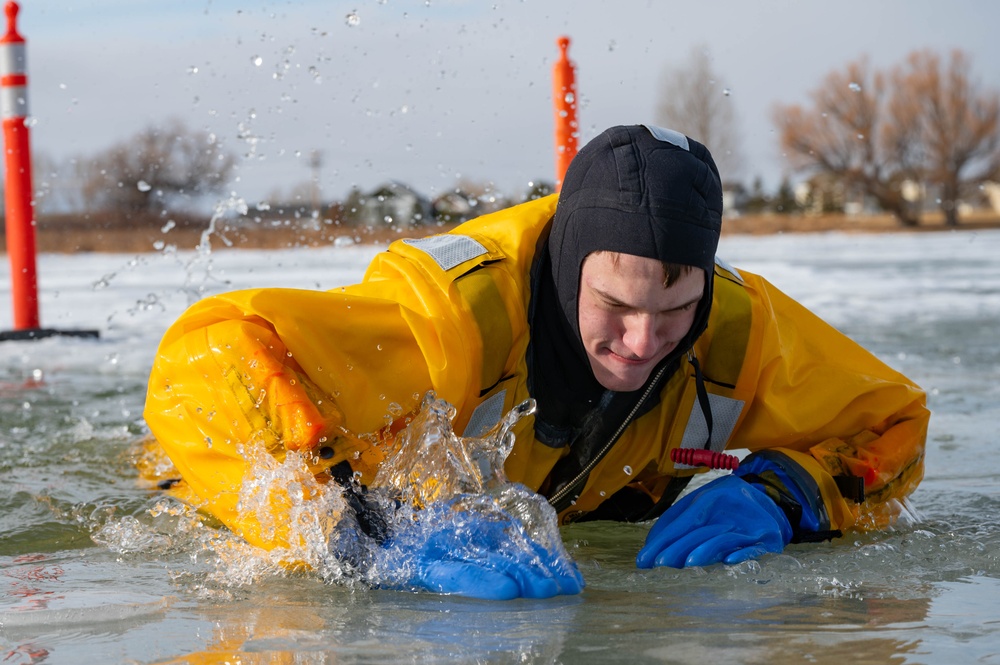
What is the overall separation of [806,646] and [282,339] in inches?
48.9

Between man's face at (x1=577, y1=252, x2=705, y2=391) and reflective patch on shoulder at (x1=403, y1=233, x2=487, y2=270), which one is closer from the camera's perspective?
man's face at (x1=577, y1=252, x2=705, y2=391)

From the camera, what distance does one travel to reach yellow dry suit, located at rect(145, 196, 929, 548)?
2451 millimetres

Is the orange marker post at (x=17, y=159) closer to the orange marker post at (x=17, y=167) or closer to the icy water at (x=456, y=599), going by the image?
the orange marker post at (x=17, y=167)

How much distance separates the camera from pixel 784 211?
4016 centimetres

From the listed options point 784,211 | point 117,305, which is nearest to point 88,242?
point 117,305

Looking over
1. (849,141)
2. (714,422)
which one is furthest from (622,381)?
(849,141)

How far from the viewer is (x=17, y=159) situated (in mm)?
6840

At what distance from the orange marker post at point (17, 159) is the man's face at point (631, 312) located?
529cm

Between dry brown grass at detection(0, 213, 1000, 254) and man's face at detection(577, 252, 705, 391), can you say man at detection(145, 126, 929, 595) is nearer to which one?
man's face at detection(577, 252, 705, 391)

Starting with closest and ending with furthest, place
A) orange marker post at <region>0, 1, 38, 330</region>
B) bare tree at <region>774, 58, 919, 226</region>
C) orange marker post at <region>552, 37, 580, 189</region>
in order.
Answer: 1. orange marker post at <region>552, 37, 580, 189</region>
2. orange marker post at <region>0, 1, 38, 330</region>
3. bare tree at <region>774, 58, 919, 226</region>

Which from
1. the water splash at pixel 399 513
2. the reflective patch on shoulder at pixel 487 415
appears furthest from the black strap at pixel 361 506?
the reflective patch on shoulder at pixel 487 415

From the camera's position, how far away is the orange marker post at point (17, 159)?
6785 mm

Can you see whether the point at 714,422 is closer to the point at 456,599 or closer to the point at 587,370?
the point at 587,370

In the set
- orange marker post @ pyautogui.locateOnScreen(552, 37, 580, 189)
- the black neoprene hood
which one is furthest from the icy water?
orange marker post @ pyautogui.locateOnScreen(552, 37, 580, 189)
